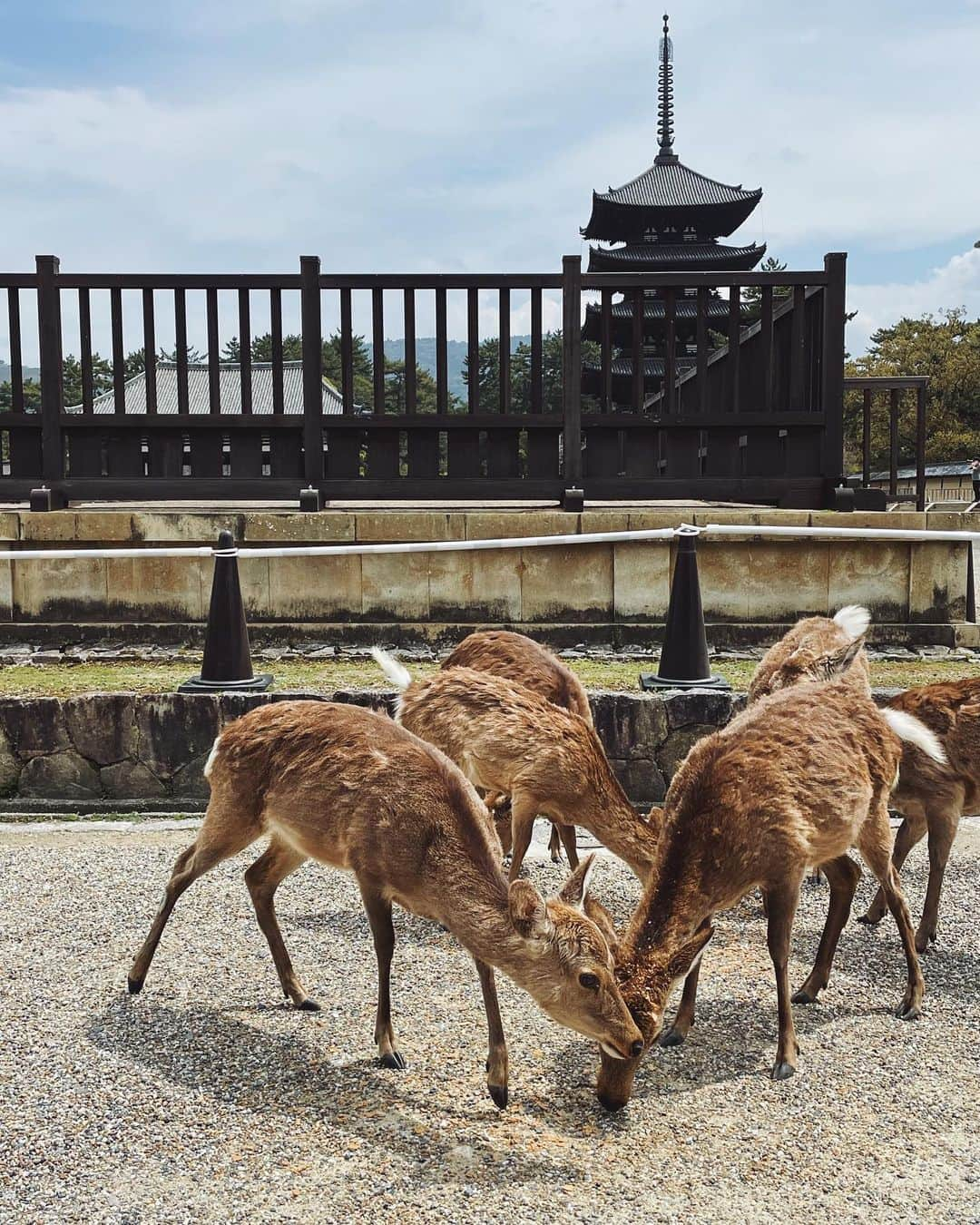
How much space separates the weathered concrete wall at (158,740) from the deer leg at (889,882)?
2.43 meters

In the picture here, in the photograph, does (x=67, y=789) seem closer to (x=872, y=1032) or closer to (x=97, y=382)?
(x=872, y=1032)

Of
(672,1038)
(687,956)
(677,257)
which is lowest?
(672,1038)

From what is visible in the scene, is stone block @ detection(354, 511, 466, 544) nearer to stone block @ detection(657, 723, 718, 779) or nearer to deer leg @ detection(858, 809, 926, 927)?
stone block @ detection(657, 723, 718, 779)

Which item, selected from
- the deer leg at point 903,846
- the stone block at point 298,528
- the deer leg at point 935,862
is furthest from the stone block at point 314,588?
the deer leg at point 935,862

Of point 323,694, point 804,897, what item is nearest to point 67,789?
point 323,694

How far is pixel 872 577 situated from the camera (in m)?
9.06

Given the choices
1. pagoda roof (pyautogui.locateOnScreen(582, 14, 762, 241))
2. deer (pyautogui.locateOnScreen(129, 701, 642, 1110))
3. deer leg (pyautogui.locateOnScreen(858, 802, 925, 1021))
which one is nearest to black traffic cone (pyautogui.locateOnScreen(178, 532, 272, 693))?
deer (pyautogui.locateOnScreen(129, 701, 642, 1110))

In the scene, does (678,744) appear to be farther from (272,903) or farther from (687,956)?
(687,956)

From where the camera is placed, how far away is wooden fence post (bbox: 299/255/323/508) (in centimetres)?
964

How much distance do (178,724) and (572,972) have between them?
168 inches

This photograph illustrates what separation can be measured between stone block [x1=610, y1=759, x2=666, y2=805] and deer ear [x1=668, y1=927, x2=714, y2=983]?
3270 mm

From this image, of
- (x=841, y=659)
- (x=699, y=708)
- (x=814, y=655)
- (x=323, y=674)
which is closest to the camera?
(x=841, y=659)

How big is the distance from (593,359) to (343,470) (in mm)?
37909

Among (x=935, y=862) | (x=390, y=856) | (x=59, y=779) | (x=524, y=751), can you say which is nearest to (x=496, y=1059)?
(x=390, y=856)
